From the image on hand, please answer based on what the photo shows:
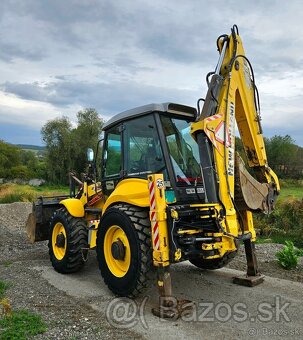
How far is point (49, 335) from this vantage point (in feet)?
14.2

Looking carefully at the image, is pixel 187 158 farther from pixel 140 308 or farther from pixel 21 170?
pixel 21 170

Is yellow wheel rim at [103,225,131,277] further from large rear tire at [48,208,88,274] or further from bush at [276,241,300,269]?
bush at [276,241,300,269]

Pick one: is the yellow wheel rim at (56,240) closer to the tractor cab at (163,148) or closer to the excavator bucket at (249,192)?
the tractor cab at (163,148)

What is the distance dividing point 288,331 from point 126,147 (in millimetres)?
3527

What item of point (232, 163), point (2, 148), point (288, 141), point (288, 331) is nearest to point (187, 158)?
point (232, 163)

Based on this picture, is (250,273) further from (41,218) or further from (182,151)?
(41,218)

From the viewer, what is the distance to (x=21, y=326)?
179 inches

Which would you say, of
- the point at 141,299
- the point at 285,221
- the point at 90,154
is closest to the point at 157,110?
the point at 90,154

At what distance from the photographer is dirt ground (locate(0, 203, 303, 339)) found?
4488 millimetres

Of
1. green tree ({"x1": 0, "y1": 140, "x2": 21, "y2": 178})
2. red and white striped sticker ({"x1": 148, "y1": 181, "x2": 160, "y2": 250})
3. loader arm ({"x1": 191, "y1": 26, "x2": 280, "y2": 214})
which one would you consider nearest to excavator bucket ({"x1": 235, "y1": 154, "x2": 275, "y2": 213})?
loader arm ({"x1": 191, "y1": 26, "x2": 280, "y2": 214})

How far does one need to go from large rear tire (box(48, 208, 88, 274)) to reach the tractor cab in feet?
4.38

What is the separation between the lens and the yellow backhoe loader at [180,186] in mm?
5145

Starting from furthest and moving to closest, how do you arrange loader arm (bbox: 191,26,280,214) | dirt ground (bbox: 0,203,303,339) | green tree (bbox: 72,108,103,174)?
green tree (bbox: 72,108,103,174) < loader arm (bbox: 191,26,280,214) < dirt ground (bbox: 0,203,303,339)

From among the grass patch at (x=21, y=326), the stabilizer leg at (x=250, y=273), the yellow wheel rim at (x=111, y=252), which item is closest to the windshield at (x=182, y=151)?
the yellow wheel rim at (x=111, y=252)
